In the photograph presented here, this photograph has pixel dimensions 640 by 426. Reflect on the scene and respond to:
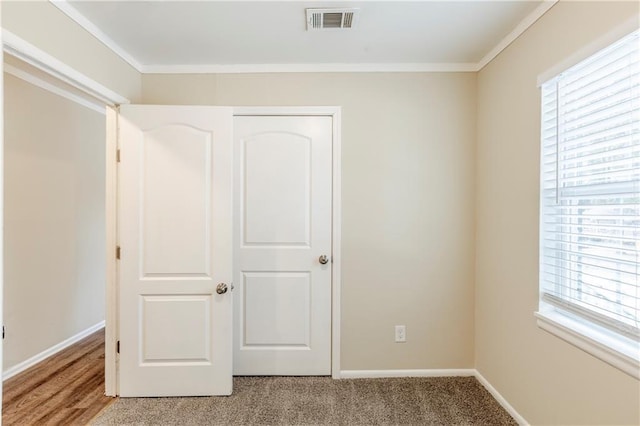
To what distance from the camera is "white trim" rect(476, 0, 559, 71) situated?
1748 mm

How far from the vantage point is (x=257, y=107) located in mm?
2518

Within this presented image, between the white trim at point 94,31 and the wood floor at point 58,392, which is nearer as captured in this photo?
the white trim at point 94,31

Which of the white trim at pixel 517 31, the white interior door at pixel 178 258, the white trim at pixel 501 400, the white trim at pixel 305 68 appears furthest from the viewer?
the white trim at pixel 305 68

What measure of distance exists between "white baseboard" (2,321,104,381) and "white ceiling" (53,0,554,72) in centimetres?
257

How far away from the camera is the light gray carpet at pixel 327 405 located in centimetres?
204

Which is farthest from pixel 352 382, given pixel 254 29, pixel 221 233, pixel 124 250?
pixel 254 29

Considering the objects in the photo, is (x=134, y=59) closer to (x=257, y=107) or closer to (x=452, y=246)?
(x=257, y=107)

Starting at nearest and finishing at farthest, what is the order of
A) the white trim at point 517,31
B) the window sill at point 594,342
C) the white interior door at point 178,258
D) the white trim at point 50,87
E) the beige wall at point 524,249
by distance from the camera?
1. the window sill at point 594,342
2. the beige wall at point 524,249
3. the white trim at point 517,31
4. the white interior door at point 178,258
5. the white trim at point 50,87

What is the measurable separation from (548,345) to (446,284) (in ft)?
2.76

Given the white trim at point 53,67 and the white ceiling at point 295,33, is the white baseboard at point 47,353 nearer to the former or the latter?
the white trim at point 53,67

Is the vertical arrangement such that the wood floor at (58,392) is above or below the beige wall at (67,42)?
below

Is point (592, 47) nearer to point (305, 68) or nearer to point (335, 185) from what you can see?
point (335, 185)

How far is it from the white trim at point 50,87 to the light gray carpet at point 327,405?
8.94ft

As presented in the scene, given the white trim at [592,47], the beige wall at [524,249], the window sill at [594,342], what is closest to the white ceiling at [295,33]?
the beige wall at [524,249]
